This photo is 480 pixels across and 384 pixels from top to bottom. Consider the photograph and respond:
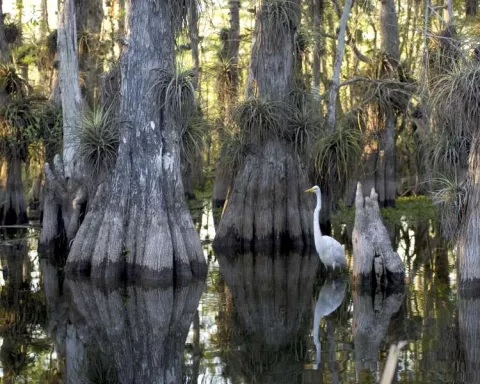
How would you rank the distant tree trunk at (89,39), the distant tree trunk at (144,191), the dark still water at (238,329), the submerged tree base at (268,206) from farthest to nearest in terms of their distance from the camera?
the distant tree trunk at (89,39), the submerged tree base at (268,206), the distant tree trunk at (144,191), the dark still water at (238,329)

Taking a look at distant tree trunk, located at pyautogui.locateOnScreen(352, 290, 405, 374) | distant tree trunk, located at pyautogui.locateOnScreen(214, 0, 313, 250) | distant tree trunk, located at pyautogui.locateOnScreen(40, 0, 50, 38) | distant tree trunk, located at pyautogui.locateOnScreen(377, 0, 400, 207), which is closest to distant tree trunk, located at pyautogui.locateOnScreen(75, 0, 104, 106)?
distant tree trunk, located at pyautogui.locateOnScreen(214, 0, 313, 250)

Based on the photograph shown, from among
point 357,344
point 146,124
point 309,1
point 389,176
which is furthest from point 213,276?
point 309,1

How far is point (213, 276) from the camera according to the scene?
54.1ft

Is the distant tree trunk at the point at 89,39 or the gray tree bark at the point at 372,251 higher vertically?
the distant tree trunk at the point at 89,39

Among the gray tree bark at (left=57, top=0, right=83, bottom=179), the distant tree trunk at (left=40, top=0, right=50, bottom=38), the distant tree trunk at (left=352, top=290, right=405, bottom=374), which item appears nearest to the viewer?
the distant tree trunk at (left=352, top=290, right=405, bottom=374)

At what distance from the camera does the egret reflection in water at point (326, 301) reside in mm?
11922

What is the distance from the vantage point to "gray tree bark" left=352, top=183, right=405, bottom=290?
14.8 metres

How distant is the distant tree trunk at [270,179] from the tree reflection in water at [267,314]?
92 cm

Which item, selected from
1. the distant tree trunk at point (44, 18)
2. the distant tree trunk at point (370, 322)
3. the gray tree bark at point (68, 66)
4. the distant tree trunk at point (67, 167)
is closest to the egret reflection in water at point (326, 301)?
the distant tree trunk at point (370, 322)

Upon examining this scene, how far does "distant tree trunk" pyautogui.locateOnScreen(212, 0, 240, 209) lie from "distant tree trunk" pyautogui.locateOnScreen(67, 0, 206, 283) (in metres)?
4.56

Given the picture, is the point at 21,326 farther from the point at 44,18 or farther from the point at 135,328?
the point at 44,18

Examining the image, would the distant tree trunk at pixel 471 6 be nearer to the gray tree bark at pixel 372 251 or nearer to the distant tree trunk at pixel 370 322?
the gray tree bark at pixel 372 251

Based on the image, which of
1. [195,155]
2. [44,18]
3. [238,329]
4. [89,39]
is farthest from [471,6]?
[238,329]

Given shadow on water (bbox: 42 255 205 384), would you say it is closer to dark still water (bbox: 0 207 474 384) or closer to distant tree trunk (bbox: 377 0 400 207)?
dark still water (bbox: 0 207 474 384)
